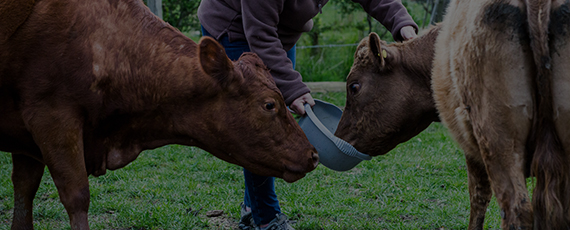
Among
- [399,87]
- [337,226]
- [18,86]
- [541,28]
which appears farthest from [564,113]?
[18,86]

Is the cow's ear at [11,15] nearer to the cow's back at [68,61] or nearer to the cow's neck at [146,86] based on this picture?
the cow's back at [68,61]

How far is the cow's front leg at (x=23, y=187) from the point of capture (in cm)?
340

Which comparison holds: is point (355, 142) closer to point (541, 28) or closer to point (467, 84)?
point (467, 84)

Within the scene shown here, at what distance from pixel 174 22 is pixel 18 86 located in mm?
5968

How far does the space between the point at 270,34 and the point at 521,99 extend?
155 centimetres

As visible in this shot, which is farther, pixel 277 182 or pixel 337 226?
pixel 277 182

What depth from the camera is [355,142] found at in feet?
12.4

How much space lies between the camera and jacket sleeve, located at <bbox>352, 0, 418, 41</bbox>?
A: 389 centimetres

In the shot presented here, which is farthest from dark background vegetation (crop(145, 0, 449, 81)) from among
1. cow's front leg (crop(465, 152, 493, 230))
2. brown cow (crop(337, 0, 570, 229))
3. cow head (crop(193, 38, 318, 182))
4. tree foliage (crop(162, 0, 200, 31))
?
brown cow (crop(337, 0, 570, 229))

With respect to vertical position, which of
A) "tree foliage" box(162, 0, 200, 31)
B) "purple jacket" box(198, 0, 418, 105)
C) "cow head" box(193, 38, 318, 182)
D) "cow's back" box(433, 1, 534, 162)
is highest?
"cow's back" box(433, 1, 534, 162)

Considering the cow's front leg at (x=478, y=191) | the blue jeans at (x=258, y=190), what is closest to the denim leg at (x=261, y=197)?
the blue jeans at (x=258, y=190)

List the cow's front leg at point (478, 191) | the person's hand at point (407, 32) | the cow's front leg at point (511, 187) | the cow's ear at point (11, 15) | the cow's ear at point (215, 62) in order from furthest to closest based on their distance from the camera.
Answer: the person's hand at point (407, 32)
the cow's front leg at point (478, 191)
the cow's ear at point (215, 62)
the cow's ear at point (11, 15)
the cow's front leg at point (511, 187)

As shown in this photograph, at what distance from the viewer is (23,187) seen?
11.2 ft

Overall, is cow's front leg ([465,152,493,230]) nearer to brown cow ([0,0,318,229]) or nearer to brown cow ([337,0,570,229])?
brown cow ([337,0,570,229])
